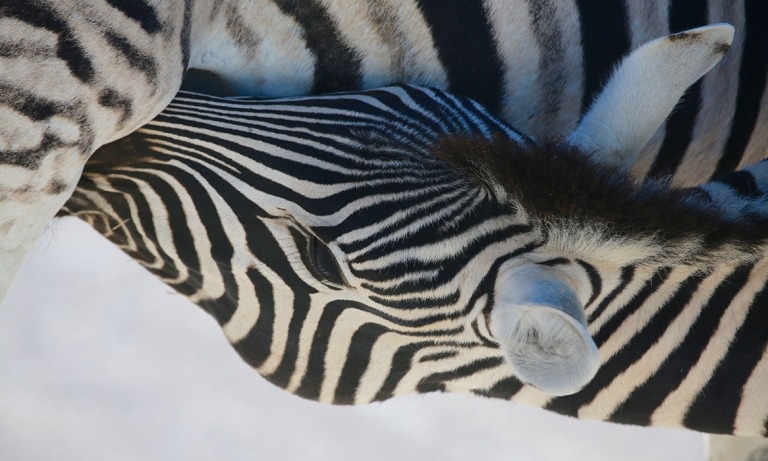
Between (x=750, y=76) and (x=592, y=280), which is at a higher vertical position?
(x=750, y=76)

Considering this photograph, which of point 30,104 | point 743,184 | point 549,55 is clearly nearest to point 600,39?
point 549,55

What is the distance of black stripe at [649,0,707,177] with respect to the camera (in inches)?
79.7

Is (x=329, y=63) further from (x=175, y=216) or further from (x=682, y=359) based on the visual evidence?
(x=682, y=359)

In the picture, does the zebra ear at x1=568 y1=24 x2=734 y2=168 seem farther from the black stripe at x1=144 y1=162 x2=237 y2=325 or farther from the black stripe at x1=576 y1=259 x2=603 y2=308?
the black stripe at x1=144 y1=162 x2=237 y2=325

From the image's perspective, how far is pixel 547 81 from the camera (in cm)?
188

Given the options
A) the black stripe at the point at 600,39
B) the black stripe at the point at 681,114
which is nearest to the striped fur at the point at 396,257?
the black stripe at the point at 600,39

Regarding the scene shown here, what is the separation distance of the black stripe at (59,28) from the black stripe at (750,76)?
1.67 meters

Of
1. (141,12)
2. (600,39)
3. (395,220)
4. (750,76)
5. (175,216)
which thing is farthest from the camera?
(750,76)

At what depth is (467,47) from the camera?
1.79m

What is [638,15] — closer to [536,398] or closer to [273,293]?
[536,398]

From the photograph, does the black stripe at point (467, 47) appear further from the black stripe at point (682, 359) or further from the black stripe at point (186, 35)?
the black stripe at point (682, 359)

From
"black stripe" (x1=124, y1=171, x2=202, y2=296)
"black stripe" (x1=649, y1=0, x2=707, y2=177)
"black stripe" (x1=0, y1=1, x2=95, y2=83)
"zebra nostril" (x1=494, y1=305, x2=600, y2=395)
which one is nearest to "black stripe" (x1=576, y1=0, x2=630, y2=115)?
"black stripe" (x1=649, y1=0, x2=707, y2=177)

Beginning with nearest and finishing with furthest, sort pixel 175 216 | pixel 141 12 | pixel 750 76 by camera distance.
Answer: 1. pixel 141 12
2. pixel 175 216
3. pixel 750 76

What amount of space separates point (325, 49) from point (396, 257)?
0.50 m
